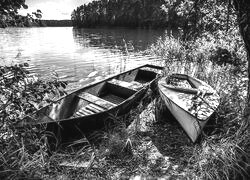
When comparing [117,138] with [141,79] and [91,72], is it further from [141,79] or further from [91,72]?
[91,72]

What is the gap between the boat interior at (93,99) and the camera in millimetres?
5211

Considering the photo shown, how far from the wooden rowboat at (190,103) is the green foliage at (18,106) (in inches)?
113

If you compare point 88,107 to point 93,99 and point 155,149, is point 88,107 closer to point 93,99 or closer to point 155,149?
point 93,99

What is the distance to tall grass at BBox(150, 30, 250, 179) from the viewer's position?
2938mm

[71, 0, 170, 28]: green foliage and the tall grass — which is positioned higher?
[71, 0, 170, 28]: green foliage

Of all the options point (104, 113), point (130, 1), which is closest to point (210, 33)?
point (104, 113)

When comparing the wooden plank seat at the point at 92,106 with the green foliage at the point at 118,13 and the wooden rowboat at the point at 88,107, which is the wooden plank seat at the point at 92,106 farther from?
the green foliage at the point at 118,13

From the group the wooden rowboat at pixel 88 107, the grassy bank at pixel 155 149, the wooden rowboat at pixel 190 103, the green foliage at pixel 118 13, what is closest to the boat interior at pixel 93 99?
the wooden rowboat at pixel 88 107

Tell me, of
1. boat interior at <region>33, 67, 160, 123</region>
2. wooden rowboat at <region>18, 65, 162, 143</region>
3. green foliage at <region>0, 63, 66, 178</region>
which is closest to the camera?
green foliage at <region>0, 63, 66, 178</region>

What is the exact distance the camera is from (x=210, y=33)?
7.47 m

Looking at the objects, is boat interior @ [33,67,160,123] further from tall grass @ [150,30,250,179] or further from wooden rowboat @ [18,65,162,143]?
tall grass @ [150,30,250,179]

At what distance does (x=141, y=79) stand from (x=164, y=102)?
132 inches

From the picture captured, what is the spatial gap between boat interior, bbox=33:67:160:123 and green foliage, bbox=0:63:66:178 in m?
1.64

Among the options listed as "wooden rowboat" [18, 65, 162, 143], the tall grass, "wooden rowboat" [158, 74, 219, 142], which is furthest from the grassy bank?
"wooden rowboat" [18, 65, 162, 143]
